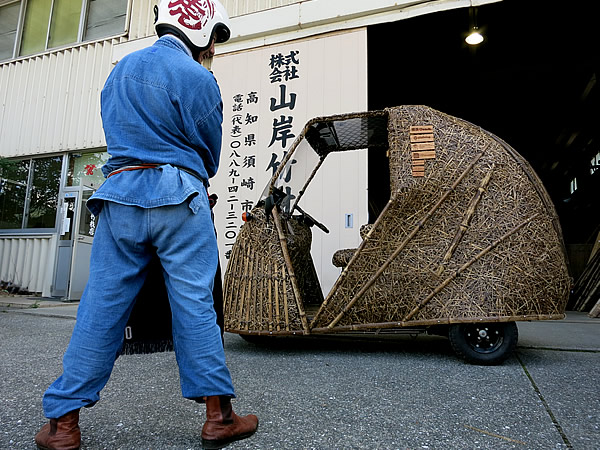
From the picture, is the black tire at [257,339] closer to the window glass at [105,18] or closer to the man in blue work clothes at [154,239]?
the man in blue work clothes at [154,239]

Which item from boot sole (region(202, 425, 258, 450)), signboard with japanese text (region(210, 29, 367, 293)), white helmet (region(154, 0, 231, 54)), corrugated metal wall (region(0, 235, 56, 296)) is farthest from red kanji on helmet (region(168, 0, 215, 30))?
corrugated metal wall (region(0, 235, 56, 296))

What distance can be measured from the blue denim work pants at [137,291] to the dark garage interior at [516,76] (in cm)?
637

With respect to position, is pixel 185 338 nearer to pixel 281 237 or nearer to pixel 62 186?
pixel 281 237

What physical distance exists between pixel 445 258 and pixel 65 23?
984 cm

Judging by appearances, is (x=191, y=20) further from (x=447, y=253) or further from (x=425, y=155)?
(x=447, y=253)

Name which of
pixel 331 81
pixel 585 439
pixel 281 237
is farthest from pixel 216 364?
pixel 331 81

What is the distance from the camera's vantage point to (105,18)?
8.59 metres

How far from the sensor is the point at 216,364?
1.48 meters

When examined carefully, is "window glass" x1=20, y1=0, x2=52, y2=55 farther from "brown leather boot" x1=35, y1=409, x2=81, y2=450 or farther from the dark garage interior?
"brown leather boot" x1=35, y1=409, x2=81, y2=450

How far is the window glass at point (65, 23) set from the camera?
8.89m

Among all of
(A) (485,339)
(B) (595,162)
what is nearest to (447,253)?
(A) (485,339)

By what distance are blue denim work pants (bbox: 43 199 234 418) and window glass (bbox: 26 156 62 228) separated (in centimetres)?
786

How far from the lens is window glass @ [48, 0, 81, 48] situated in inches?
350

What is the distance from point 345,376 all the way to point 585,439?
123cm
